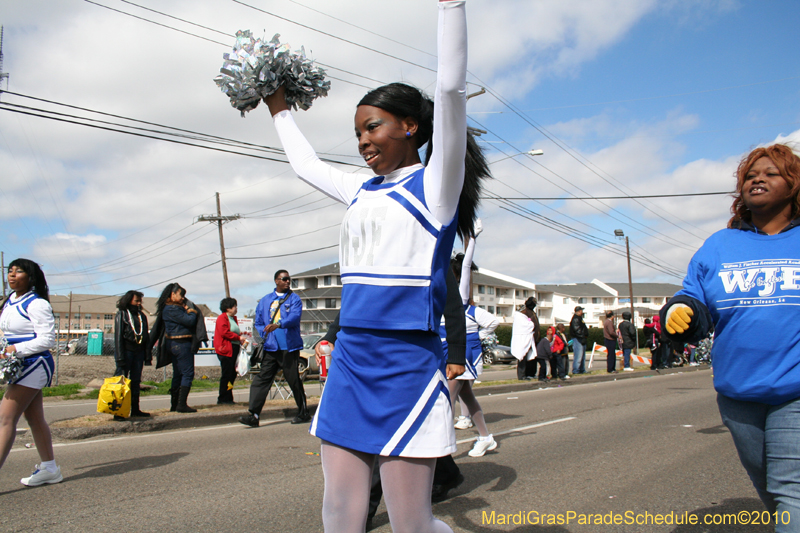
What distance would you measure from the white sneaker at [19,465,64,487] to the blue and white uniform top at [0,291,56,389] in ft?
2.39

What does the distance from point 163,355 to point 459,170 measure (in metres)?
8.24

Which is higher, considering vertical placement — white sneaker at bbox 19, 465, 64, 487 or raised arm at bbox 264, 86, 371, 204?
raised arm at bbox 264, 86, 371, 204

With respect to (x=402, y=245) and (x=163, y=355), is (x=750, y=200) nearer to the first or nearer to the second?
(x=402, y=245)

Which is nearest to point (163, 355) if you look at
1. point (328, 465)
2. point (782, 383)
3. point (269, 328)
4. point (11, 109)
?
point (269, 328)

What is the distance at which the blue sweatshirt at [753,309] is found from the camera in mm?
2314

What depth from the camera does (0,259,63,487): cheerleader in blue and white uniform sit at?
449 centimetres

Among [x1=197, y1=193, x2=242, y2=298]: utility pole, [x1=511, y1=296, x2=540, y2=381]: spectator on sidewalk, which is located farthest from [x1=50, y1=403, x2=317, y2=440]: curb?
[x1=197, y1=193, x2=242, y2=298]: utility pole

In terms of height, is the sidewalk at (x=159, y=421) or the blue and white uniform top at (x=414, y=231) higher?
the blue and white uniform top at (x=414, y=231)

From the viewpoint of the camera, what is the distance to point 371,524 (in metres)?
3.83

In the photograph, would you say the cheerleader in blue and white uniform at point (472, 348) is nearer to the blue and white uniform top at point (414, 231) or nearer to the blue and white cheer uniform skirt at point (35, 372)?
the blue and white uniform top at point (414, 231)

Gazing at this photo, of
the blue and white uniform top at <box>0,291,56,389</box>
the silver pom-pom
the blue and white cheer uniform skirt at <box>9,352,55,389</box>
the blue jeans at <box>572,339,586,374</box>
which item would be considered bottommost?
the blue jeans at <box>572,339,586,374</box>

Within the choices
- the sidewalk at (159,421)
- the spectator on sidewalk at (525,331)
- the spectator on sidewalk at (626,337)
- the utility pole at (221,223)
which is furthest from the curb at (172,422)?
the utility pole at (221,223)

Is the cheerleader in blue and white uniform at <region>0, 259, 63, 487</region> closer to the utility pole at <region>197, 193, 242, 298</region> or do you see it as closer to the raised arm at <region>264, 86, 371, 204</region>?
the raised arm at <region>264, 86, 371, 204</region>

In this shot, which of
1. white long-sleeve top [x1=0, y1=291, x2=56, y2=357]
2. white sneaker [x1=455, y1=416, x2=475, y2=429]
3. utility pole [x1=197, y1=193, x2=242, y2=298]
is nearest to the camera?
white long-sleeve top [x1=0, y1=291, x2=56, y2=357]
